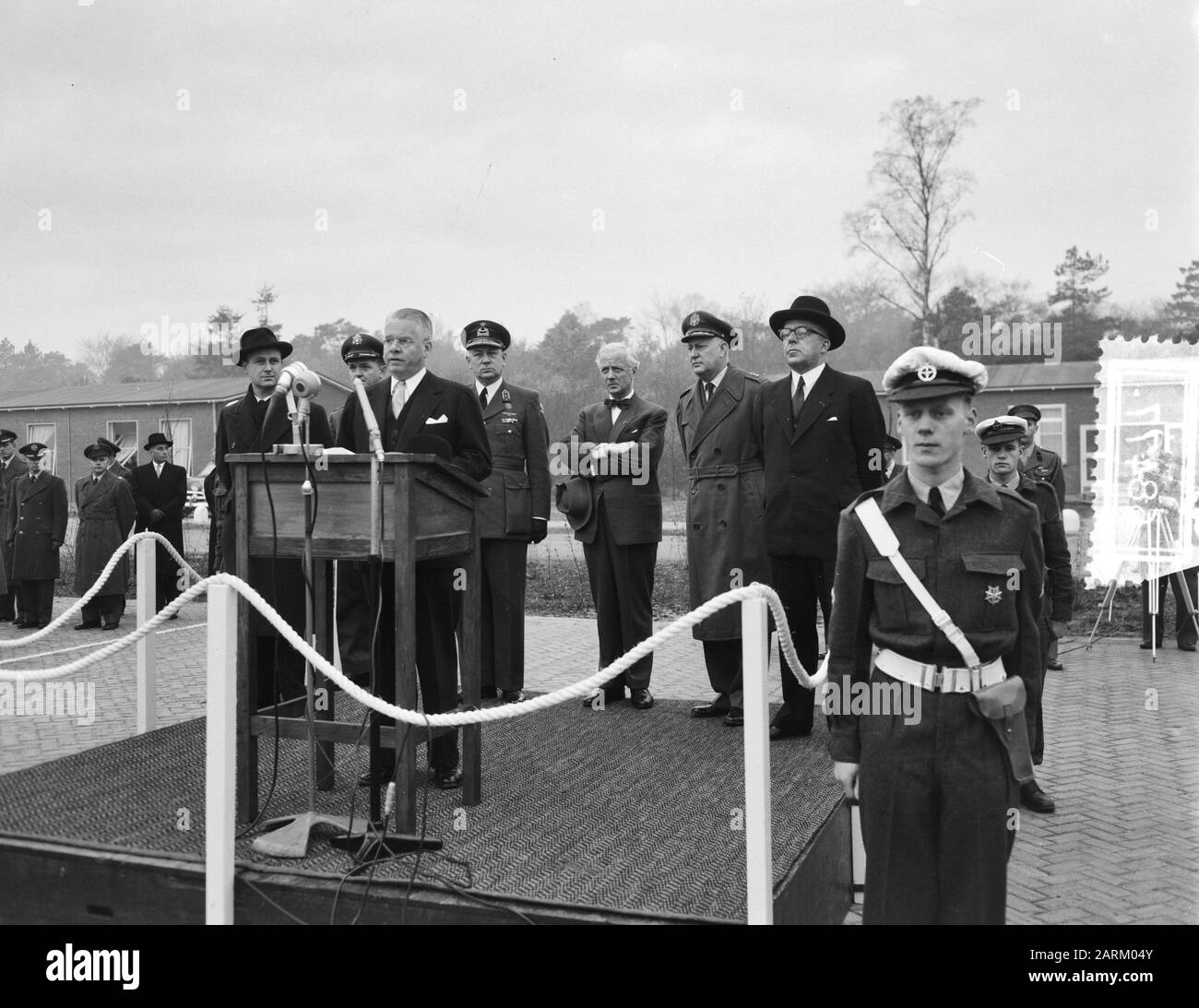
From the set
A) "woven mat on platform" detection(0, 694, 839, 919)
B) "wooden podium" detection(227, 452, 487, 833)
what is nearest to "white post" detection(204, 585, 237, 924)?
"woven mat on platform" detection(0, 694, 839, 919)

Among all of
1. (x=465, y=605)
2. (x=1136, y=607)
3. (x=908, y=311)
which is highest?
(x=908, y=311)

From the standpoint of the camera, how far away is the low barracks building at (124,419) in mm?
42275

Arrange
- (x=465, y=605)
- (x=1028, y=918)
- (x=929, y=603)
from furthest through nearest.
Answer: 1. (x=465, y=605)
2. (x=1028, y=918)
3. (x=929, y=603)

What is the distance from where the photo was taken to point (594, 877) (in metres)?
4.03

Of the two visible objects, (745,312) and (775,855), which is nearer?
(775,855)

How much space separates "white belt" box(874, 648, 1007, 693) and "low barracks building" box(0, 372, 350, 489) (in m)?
39.7

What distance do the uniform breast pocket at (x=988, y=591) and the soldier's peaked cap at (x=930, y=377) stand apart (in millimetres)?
490

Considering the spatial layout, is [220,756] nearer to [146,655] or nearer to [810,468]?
[146,655]

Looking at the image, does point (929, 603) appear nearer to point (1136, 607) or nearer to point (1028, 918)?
point (1028, 918)

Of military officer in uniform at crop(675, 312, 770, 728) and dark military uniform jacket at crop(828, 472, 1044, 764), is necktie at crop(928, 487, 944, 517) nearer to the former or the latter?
dark military uniform jacket at crop(828, 472, 1044, 764)

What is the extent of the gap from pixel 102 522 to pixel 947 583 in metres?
13.4
